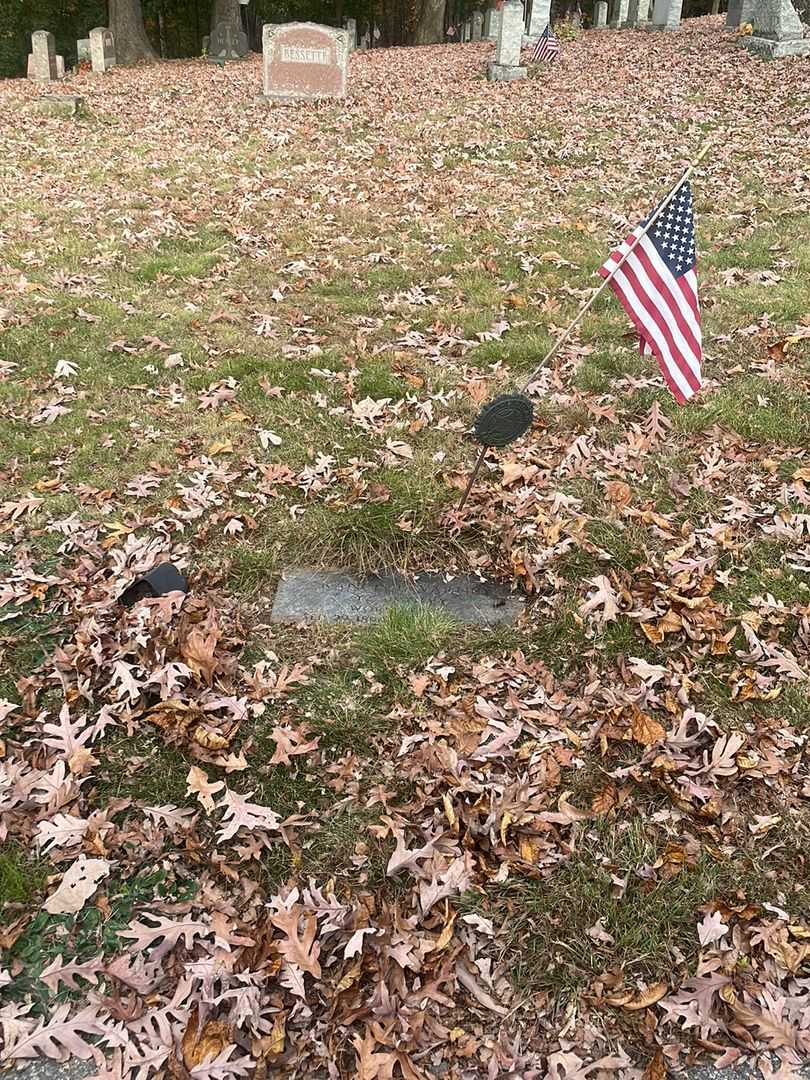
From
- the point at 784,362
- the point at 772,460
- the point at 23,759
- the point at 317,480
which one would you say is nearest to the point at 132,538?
the point at 317,480

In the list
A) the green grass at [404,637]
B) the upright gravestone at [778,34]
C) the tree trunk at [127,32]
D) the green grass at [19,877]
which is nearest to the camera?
the green grass at [19,877]

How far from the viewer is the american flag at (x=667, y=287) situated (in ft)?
13.7

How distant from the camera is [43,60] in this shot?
811 inches

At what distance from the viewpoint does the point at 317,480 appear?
5.07 m

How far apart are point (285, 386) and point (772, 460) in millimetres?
3365

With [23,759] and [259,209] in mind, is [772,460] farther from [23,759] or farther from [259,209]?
[259,209]

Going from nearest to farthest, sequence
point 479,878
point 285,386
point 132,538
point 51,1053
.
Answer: point 51,1053 < point 479,878 < point 132,538 < point 285,386

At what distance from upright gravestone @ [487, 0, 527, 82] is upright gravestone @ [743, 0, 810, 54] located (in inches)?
189

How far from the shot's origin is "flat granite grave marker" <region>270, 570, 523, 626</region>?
13.7 ft

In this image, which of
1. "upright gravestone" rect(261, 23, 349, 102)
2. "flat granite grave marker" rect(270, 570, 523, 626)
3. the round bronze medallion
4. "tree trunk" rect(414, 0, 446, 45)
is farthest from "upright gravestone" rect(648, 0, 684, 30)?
"flat granite grave marker" rect(270, 570, 523, 626)

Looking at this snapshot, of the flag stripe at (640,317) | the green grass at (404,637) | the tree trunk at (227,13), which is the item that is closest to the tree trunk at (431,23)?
the tree trunk at (227,13)

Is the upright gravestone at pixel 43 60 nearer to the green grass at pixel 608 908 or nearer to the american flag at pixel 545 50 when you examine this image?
the american flag at pixel 545 50

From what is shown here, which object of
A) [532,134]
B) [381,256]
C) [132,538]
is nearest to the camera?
[132,538]

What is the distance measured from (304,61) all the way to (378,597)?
586 inches
